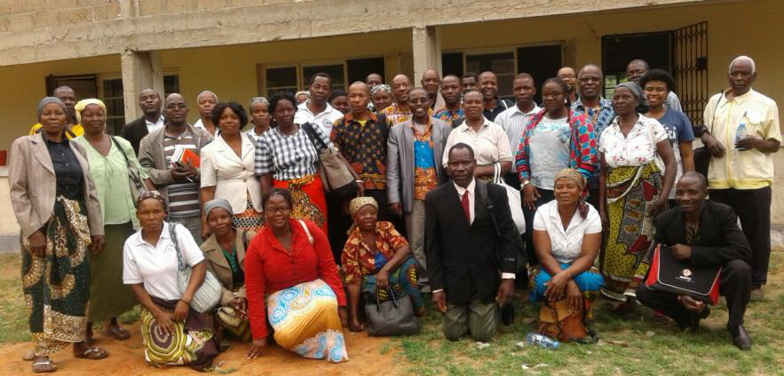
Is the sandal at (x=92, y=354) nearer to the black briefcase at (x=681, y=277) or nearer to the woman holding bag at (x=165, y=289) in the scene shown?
the woman holding bag at (x=165, y=289)

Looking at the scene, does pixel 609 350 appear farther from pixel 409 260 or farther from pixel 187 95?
pixel 187 95

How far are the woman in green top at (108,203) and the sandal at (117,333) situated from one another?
0.68ft

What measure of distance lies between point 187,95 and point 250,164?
20.0 ft

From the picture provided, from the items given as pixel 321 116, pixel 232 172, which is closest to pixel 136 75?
pixel 321 116

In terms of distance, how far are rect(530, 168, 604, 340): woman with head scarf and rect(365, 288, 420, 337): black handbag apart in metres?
0.89

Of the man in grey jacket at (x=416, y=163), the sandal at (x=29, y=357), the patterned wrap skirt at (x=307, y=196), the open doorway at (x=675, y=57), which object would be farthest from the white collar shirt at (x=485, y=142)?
the open doorway at (x=675, y=57)

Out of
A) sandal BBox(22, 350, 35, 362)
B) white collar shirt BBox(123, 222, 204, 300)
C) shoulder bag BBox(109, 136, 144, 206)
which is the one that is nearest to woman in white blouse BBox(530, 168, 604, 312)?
white collar shirt BBox(123, 222, 204, 300)

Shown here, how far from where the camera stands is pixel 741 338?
13.7ft

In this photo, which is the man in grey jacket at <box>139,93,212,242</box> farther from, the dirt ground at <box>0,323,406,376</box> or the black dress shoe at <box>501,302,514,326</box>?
the black dress shoe at <box>501,302,514,326</box>

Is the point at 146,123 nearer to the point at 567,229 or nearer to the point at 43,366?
the point at 43,366

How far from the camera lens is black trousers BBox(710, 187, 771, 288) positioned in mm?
4957

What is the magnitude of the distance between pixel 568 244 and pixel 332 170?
69.5 inches

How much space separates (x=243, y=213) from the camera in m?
4.86

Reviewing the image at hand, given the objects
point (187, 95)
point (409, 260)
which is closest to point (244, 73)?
point (187, 95)
